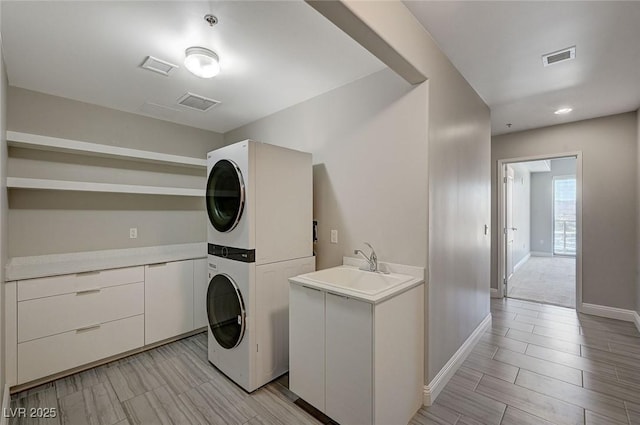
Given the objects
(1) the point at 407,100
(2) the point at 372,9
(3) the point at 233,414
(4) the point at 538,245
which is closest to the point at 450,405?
(3) the point at 233,414

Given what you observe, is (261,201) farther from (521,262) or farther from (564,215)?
(564,215)

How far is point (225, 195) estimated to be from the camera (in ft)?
7.60

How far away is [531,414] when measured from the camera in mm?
1864

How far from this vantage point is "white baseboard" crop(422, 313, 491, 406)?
1977mm

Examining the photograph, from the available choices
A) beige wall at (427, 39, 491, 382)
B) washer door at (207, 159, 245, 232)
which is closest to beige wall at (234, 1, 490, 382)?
beige wall at (427, 39, 491, 382)

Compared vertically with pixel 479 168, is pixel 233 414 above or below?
below

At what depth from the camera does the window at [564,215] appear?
7.71 metres

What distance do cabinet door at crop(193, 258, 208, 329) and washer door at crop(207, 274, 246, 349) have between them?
1.91ft

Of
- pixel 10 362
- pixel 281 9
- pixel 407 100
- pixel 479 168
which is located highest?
pixel 281 9

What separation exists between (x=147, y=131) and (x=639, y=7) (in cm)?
423

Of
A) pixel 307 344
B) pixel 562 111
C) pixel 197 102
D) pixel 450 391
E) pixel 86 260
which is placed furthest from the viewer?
pixel 562 111

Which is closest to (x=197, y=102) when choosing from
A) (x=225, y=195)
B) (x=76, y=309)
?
(x=225, y=195)

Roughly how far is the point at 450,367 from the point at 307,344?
1.25m

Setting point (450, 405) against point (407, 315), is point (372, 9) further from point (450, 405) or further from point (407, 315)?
point (450, 405)
